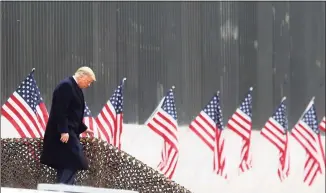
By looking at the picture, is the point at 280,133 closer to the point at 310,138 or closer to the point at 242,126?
the point at 310,138

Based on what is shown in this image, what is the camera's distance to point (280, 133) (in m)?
14.4

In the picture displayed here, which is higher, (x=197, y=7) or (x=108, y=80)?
(x=197, y=7)

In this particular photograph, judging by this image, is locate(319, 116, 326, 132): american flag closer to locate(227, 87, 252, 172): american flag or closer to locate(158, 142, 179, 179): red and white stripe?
locate(227, 87, 252, 172): american flag

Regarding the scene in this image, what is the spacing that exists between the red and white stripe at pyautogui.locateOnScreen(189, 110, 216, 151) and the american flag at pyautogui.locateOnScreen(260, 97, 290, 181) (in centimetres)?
129

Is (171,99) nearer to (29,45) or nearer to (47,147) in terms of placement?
(29,45)

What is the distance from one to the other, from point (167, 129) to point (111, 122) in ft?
3.28

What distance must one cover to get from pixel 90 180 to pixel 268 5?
25.0ft

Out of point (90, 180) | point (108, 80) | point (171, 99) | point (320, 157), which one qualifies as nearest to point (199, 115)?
point (171, 99)

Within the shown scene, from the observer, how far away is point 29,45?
13.2m

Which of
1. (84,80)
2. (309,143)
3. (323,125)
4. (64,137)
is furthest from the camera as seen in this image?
(323,125)

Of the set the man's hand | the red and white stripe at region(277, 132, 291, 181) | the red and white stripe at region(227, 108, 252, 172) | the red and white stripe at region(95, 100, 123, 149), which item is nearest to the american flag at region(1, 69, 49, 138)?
the red and white stripe at region(95, 100, 123, 149)

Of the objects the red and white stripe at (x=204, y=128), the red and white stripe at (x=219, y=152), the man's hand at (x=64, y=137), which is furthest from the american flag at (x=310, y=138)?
the man's hand at (x=64, y=137)

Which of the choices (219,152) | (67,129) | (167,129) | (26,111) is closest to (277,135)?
(219,152)

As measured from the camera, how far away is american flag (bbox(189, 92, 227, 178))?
13.2m
